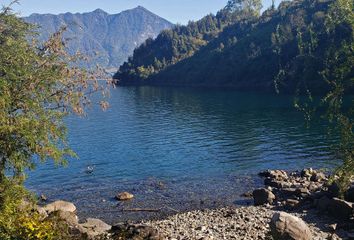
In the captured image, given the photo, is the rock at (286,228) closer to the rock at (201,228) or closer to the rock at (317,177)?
the rock at (201,228)

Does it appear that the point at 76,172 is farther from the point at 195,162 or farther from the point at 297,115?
the point at 297,115

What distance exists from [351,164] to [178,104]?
12549 centimetres

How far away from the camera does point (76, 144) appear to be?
80688 millimetres

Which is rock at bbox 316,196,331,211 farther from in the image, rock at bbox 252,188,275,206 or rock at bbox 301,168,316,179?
rock at bbox 301,168,316,179

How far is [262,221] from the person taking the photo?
110 feet

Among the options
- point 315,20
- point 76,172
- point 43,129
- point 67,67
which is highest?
point 315,20

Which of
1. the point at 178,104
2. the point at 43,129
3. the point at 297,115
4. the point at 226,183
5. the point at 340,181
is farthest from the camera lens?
the point at 178,104

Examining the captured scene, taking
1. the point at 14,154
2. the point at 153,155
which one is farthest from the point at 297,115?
the point at 14,154

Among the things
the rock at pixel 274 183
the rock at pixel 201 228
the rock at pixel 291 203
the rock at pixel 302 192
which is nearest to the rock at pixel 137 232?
the rock at pixel 201 228

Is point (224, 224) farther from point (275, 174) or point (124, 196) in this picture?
point (275, 174)

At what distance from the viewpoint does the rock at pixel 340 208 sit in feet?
106

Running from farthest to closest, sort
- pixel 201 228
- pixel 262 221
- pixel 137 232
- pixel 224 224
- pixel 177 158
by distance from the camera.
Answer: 1. pixel 177 158
2. pixel 262 221
3. pixel 224 224
4. pixel 201 228
5. pixel 137 232

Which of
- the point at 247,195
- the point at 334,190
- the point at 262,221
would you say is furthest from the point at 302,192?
the point at 262,221

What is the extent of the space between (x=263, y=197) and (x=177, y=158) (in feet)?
81.5
